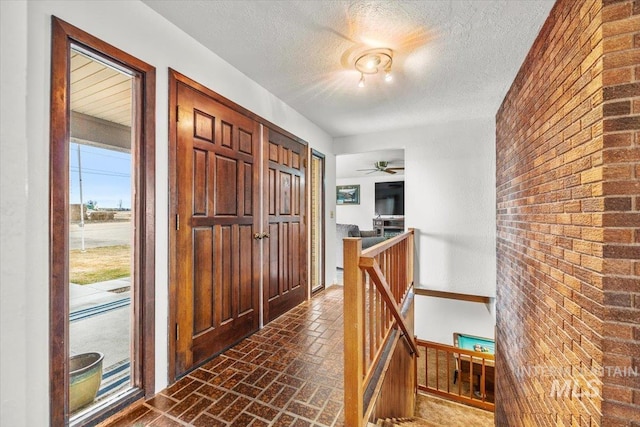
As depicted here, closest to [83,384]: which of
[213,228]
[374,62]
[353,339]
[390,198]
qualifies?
[213,228]

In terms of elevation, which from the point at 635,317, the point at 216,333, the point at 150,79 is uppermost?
the point at 150,79

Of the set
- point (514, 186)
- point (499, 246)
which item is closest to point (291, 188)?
point (514, 186)

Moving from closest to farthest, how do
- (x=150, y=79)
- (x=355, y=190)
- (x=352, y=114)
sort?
(x=150, y=79), (x=352, y=114), (x=355, y=190)

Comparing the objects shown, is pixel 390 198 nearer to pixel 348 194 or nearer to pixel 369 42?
pixel 348 194

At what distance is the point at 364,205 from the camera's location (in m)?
8.49

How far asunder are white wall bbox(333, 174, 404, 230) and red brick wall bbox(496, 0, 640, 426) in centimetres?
Answer: 620

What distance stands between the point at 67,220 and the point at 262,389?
1.45 metres

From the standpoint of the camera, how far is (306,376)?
1867mm

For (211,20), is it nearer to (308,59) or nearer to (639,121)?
(308,59)

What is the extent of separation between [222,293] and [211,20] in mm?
1927

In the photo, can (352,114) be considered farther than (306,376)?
Yes

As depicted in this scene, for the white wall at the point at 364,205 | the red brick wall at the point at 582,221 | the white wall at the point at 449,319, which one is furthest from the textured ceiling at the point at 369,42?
the white wall at the point at 364,205

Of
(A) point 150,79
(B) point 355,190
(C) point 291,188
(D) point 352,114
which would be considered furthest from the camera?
(B) point 355,190

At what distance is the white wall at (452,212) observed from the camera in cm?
347
